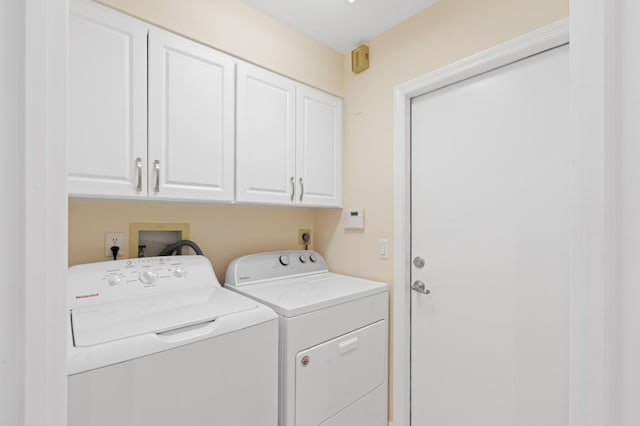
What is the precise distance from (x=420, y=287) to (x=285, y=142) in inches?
46.6

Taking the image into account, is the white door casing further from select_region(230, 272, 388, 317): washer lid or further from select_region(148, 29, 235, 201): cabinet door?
select_region(148, 29, 235, 201): cabinet door

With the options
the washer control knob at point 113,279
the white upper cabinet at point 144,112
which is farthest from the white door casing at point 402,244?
the washer control knob at point 113,279

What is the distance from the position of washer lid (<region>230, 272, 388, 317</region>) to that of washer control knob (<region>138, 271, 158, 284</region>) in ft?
1.39

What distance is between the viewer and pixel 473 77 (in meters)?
1.56

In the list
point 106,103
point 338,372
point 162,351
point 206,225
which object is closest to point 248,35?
point 106,103

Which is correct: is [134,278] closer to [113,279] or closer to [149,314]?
[113,279]

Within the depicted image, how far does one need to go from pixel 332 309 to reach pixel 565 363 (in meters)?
1.01

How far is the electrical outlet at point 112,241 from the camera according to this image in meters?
1.47

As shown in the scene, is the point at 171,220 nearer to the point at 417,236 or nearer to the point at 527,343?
the point at 417,236

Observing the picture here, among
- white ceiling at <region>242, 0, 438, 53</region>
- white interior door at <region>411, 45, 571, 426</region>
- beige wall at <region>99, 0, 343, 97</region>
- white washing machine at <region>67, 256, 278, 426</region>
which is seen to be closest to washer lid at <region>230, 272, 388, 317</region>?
white washing machine at <region>67, 256, 278, 426</region>

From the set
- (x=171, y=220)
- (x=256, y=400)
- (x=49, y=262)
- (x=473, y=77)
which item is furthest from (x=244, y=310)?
(x=473, y=77)

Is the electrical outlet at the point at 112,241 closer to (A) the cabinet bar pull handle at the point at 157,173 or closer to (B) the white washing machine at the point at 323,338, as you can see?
(A) the cabinet bar pull handle at the point at 157,173

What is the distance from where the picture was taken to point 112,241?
149 cm

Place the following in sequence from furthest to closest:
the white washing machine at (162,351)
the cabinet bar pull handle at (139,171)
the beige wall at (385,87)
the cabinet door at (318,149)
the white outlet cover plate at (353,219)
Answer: the white outlet cover plate at (353,219) < the cabinet door at (318,149) < the beige wall at (385,87) < the cabinet bar pull handle at (139,171) < the white washing machine at (162,351)
